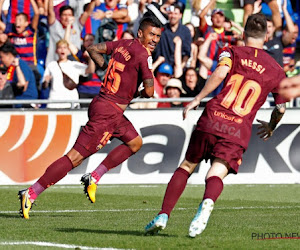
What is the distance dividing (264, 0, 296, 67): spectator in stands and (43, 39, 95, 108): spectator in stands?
4.15m

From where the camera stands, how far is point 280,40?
61.3 feet

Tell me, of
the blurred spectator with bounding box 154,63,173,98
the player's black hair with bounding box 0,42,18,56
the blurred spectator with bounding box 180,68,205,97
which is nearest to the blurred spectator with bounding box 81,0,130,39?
the blurred spectator with bounding box 154,63,173,98

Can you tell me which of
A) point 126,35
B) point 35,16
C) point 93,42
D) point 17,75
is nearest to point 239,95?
point 17,75

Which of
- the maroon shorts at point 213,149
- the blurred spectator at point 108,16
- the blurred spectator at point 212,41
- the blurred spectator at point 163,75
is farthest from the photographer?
the blurred spectator at point 108,16

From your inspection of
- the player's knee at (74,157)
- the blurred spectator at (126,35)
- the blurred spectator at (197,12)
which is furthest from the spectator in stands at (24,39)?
the player's knee at (74,157)

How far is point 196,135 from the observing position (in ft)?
26.5

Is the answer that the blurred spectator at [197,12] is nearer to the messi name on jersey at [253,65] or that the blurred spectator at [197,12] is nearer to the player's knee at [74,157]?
the player's knee at [74,157]

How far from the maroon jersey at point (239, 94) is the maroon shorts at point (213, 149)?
0.16 ft

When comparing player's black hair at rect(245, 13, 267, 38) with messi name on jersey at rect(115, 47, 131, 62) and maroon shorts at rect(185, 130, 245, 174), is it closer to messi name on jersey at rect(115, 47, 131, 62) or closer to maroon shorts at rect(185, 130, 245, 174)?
maroon shorts at rect(185, 130, 245, 174)

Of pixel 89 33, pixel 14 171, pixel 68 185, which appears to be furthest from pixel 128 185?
pixel 89 33

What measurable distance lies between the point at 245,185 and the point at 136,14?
5511 millimetres

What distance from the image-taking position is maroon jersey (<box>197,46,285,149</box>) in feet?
26.1

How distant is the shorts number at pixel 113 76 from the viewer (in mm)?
10430

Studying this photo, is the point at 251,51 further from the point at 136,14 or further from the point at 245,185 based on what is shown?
the point at 136,14
